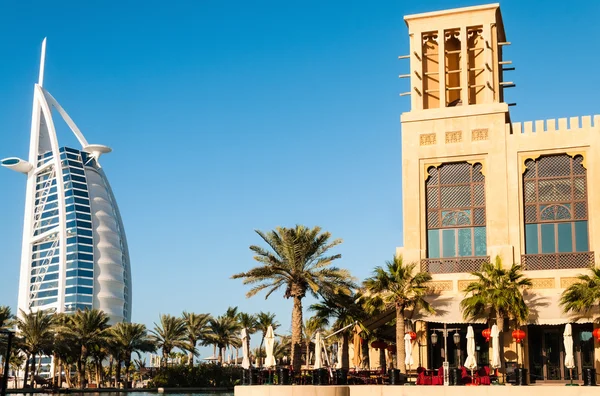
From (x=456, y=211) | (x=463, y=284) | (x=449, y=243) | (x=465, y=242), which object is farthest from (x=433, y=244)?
(x=463, y=284)

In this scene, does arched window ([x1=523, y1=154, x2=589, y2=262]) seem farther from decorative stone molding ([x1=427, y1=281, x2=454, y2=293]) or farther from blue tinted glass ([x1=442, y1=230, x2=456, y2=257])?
decorative stone molding ([x1=427, y1=281, x2=454, y2=293])

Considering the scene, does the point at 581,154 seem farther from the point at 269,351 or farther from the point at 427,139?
the point at 269,351

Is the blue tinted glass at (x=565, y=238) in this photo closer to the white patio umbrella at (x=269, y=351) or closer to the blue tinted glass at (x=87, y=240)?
the white patio umbrella at (x=269, y=351)

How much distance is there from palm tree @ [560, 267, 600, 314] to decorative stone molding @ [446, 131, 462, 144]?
939 centimetres

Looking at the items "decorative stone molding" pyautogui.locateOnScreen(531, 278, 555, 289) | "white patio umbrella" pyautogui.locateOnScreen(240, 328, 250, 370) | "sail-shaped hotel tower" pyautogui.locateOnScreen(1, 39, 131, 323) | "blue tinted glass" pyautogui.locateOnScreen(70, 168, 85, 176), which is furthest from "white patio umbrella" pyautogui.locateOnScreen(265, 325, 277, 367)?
"blue tinted glass" pyautogui.locateOnScreen(70, 168, 85, 176)

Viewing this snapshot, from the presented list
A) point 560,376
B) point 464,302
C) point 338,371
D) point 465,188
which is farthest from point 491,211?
point 338,371

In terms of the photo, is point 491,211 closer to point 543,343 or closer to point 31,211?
point 543,343

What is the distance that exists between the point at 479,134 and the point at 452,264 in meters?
6.78

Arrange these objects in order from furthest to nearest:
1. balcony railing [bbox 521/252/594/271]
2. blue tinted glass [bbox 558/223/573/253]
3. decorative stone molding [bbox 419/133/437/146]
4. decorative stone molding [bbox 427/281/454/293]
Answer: decorative stone molding [bbox 419/133/437/146], decorative stone molding [bbox 427/281/454/293], blue tinted glass [bbox 558/223/573/253], balcony railing [bbox 521/252/594/271]

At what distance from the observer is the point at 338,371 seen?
35812 mm

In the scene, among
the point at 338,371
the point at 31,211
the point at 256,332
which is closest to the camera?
the point at 338,371

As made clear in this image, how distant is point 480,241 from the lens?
42.7 metres

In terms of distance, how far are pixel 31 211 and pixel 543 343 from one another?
125752mm

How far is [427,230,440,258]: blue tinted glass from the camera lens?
43125 mm
